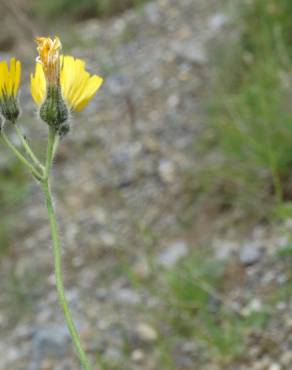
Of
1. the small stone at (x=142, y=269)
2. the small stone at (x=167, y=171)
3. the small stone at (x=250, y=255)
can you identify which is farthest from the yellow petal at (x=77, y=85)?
the small stone at (x=167, y=171)

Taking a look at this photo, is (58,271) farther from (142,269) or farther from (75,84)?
(142,269)

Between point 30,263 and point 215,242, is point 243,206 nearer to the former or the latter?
point 215,242

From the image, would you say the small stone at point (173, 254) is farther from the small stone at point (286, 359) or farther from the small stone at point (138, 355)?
the small stone at point (286, 359)

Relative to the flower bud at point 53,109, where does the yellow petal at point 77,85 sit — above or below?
above

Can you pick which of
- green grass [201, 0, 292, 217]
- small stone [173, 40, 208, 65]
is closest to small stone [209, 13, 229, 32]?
small stone [173, 40, 208, 65]

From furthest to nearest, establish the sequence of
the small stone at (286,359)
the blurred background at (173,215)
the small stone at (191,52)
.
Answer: the small stone at (191,52), the blurred background at (173,215), the small stone at (286,359)

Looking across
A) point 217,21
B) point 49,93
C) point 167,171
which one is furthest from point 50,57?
point 217,21

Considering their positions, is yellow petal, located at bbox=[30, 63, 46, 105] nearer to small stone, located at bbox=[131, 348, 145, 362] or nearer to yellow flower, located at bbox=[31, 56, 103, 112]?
yellow flower, located at bbox=[31, 56, 103, 112]
